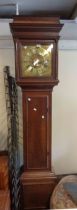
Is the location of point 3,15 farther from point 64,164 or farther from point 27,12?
point 64,164

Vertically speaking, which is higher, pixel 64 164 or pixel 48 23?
pixel 48 23

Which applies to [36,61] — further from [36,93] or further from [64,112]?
[64,112]

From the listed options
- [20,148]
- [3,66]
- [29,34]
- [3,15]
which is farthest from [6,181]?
[3,15]

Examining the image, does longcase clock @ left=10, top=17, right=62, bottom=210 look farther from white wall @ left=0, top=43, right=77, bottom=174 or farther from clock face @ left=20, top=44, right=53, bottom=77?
white wall @ left=0, top=43, right=77, bottom=174

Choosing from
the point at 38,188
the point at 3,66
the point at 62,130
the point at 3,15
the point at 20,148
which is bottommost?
the point at 38,188

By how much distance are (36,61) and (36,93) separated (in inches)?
11.2

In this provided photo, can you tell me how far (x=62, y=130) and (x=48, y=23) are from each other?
4.09 feet

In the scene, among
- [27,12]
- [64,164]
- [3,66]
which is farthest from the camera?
[64,164]

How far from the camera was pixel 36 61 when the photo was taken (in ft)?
7.44

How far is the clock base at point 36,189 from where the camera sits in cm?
240

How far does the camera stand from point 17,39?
219cm

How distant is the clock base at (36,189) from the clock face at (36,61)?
94 centimetres

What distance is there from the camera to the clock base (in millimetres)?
2396

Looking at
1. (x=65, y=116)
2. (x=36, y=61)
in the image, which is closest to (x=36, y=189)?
(x=65, y=116)
